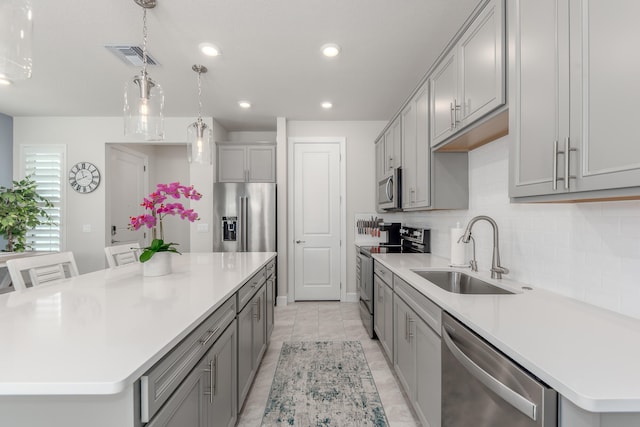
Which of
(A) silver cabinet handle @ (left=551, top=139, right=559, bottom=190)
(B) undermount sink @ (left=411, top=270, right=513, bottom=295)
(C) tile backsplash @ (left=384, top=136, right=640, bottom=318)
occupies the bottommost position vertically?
(B) undermount sink @ (left=411, top=270, right=513, bottom=295)

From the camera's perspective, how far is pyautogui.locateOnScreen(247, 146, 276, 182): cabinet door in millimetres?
4504

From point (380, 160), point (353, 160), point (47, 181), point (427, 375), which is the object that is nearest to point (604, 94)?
point (427, 375)

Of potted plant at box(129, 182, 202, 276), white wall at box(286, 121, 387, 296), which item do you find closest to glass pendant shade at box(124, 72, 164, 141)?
potted plant at box(129, 182, 202, 276)

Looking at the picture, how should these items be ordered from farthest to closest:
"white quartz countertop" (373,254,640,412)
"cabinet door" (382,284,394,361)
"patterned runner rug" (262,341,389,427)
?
1. "cabinet door" (382,284,394,361)
2. "patterned runner rug" (262,341,389,427)
3. "white quartz countertop" (373,254,640,412)

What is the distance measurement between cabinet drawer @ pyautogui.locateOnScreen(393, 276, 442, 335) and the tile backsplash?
2.08ft

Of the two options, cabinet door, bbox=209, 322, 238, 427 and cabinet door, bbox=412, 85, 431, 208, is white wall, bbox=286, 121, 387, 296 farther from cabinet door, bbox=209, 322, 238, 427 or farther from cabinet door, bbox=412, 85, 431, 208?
cabinet door, bbox=209, 322, 238, 427

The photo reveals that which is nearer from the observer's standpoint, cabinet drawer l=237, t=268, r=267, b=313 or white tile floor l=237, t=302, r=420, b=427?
cabinet drawer l=237, t=268, r=267, b=313

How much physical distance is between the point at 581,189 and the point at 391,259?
1860mm

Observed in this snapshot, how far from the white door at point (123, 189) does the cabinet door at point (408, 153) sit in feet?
13.1

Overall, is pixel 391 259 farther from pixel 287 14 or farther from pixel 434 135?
pixel 287 14

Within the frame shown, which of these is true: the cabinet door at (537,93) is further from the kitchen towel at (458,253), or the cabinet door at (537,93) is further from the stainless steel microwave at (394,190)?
the stainless steel microwave at (394,190)

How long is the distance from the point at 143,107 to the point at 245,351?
5.35 ft

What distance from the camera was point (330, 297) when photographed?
178 inches

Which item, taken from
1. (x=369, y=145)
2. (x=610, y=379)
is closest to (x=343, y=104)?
(x=369, y=145)
